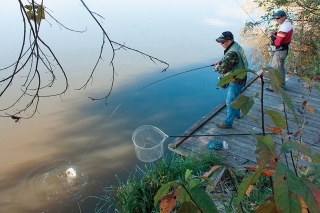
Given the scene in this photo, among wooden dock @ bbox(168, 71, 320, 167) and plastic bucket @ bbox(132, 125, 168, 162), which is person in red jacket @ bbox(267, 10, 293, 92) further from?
plastic bucket @ bbox(132, 125, 168, 162)

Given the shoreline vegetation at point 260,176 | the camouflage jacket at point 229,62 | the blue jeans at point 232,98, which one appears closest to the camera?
the shoreline vegetation at point 260,176

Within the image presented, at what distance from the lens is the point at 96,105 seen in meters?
6.73

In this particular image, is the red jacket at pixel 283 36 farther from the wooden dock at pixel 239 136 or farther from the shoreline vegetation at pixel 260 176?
the wooden dock at pixel 239 136

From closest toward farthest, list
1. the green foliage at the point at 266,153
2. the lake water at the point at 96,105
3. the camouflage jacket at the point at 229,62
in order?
the green foliage at the point at 266,153 → the camouflage jacket at the point at 229,62 → the lake water at the point at 96,105

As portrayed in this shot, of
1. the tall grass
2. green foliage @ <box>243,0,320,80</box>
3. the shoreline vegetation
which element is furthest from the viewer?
green foliage @ <box>243,0,320,80</box>

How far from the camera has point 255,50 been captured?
29.2ft

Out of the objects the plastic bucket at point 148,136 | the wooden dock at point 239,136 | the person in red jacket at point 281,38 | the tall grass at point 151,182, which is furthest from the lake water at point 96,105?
the person in red jacket at point 281,38

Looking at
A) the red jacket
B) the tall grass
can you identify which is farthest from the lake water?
the red jacket

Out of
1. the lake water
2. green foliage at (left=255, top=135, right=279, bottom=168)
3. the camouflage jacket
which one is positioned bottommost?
the lake water

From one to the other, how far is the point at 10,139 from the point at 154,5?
337 inches

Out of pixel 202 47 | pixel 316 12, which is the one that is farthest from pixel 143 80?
pixel 316 12

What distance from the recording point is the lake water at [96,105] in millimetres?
4844

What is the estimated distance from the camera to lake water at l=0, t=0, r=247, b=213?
191 inches

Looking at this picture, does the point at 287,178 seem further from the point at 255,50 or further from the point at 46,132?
the point at 255,50
